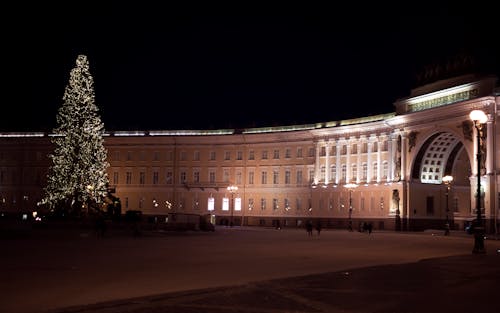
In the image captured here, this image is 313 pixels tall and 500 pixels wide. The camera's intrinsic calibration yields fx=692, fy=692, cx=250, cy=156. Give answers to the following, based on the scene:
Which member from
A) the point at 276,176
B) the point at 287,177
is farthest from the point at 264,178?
the point at 287,177

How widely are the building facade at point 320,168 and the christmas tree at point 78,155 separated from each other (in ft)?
34.6

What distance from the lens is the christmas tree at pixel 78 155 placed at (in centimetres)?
6181

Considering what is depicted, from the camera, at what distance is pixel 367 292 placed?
16.1m

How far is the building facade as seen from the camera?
76075 millimetres

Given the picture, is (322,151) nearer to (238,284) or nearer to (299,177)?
(299,177)

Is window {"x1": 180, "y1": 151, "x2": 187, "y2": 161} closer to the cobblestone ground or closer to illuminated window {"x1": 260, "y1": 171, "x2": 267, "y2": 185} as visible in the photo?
illuminated window {"x1": 260, "y1": 171, "x2": 267, "y2": 185}

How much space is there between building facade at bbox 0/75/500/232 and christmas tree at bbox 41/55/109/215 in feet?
34.6

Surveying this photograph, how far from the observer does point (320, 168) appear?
98.6 m

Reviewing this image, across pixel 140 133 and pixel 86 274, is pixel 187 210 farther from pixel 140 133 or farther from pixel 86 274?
pixel 86 274

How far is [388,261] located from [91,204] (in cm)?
4084

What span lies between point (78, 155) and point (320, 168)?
146 feet

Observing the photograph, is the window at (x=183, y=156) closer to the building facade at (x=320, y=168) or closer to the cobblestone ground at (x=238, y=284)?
the building facade at (x=320, y=168)

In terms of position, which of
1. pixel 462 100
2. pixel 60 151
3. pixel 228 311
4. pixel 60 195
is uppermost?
pixel 462 100

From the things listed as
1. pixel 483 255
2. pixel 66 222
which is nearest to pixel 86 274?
pixel 483 255
